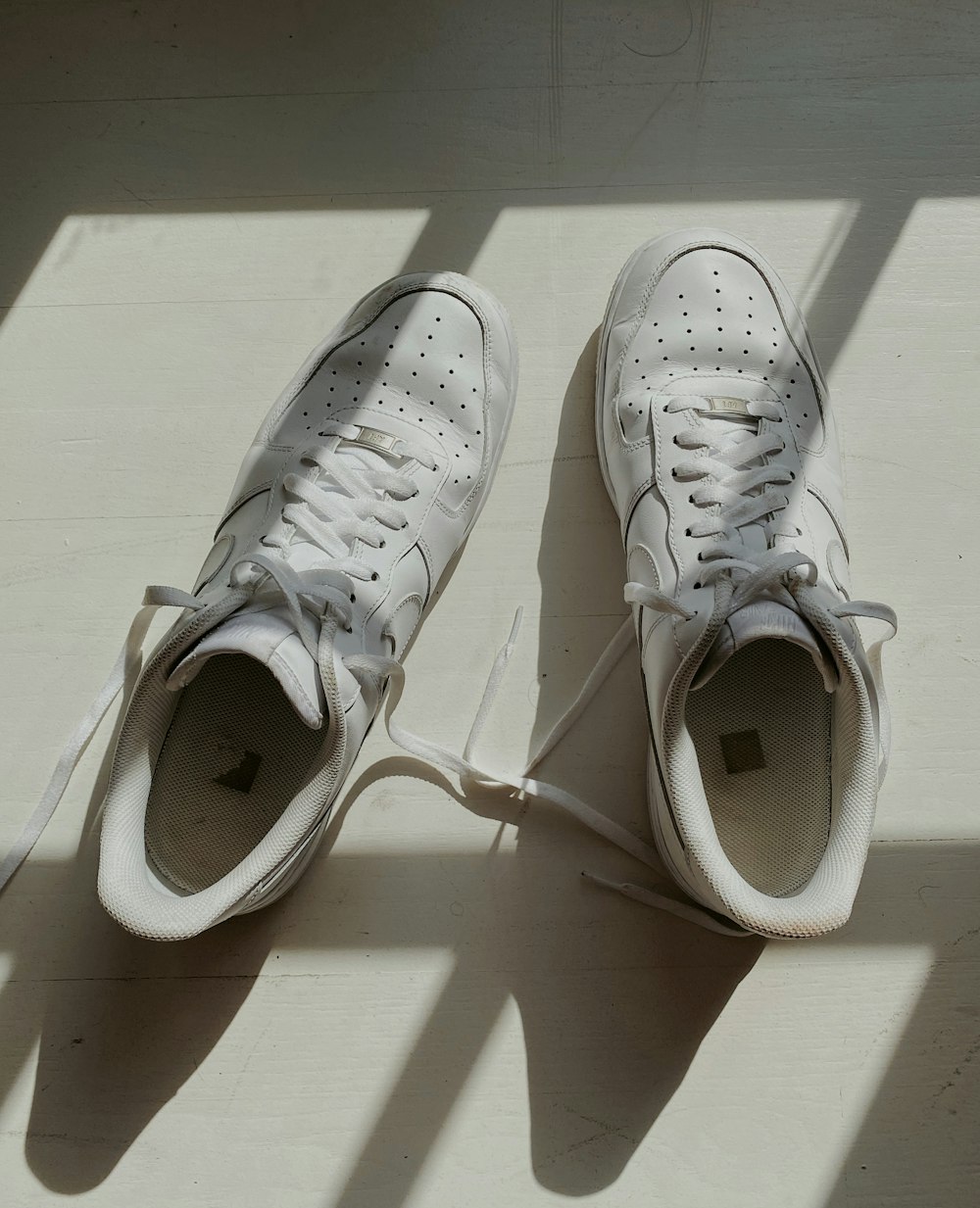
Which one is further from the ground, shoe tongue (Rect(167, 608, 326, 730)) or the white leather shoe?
the white leather shoe

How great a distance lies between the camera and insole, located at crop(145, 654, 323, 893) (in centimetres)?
76

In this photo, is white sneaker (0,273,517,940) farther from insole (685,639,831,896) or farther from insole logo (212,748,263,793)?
insole (685,639,831,896)

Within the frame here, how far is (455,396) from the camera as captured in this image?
96cm

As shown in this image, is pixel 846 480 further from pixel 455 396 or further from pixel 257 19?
pixel 257 19

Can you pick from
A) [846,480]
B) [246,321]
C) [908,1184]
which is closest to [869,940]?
[908,1184]

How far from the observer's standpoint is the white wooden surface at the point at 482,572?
0.79m

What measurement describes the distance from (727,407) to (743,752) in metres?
0.35

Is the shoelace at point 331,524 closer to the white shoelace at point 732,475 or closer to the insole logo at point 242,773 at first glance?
the insole logo at point 242,773

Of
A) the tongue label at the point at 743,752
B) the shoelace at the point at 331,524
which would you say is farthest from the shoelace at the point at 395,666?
the tongue label at the point at 743,752

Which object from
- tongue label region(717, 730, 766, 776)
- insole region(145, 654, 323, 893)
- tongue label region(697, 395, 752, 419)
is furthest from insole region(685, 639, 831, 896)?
insole region(145, 654, 323, 893)

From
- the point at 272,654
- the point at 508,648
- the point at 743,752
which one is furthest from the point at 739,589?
the point at 272,654

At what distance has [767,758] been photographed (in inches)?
30.9

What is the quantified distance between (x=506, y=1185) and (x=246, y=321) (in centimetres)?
89

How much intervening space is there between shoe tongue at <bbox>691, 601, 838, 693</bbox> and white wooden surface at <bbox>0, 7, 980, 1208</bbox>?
0.20m
